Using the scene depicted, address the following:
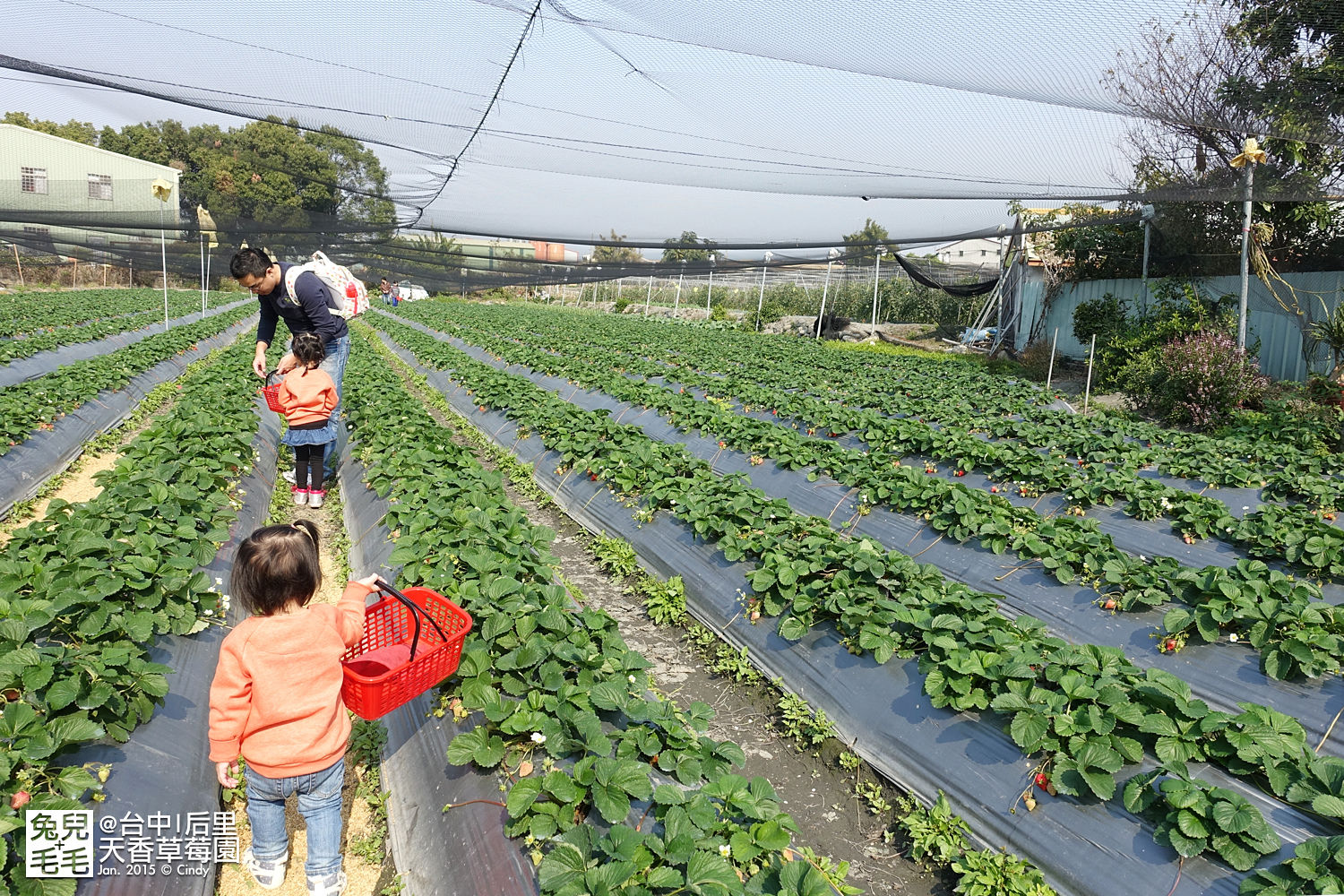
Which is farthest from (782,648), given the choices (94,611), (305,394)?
(305,394)

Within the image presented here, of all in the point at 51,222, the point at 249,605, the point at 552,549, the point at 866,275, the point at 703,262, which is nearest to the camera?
the point at 249,605

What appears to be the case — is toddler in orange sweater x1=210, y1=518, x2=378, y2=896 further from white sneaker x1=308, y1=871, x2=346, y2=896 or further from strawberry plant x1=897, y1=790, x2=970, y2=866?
strawberry plant x1=897, y1=790, x2=970, y2=866

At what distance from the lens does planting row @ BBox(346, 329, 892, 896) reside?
191 cm

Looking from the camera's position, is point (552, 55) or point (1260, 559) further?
point (552, 55)

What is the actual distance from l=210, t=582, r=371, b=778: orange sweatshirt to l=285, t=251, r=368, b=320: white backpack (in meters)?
3.78

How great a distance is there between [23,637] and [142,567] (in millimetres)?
611

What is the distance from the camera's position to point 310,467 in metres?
5.71

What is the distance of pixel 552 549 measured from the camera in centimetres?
546

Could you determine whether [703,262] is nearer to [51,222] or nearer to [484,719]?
[51,222]

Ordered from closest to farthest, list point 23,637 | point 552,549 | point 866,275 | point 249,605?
point 249,605
point 23,637
point 552,549
point 866,275

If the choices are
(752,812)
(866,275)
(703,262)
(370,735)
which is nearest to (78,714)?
(370,735)

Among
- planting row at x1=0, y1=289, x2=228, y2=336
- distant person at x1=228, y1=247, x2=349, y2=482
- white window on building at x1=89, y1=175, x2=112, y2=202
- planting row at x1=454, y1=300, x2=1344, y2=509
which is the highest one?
white window on building at x1=89, y1=175, x2=112, y2=202

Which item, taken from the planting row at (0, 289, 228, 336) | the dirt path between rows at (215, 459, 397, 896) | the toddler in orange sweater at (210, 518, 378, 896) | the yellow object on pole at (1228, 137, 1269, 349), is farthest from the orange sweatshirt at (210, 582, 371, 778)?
the planting row at (0, 289, 228, 336)

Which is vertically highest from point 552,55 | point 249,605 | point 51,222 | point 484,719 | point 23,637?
point 552,55
